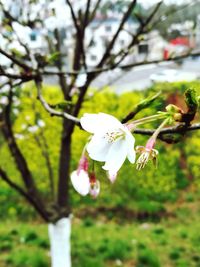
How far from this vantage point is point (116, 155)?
0.88 m

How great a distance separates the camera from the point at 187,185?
7715mm

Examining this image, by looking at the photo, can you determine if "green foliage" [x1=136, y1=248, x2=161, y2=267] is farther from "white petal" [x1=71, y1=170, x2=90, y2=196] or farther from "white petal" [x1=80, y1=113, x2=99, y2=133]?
"white petal" [x1=80, y1=113, x2=99, y2=133]

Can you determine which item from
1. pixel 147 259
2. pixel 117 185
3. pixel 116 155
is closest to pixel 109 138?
pixel 116 155

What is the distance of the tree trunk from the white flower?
2.70m

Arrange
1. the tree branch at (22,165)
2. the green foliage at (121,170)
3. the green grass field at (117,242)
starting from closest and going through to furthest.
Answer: the tree branch at (22,165) < the green grass field at (117,242) < the green foliage at (121,170)

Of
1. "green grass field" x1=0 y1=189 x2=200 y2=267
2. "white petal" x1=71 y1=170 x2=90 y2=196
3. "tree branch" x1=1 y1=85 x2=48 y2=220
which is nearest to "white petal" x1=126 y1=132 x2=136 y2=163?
"white petal" x1=71 y1=170 x2=90 y2=196

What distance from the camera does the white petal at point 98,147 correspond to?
90 cm

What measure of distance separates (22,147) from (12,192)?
641 mm

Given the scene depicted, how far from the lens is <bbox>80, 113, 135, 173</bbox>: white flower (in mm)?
867

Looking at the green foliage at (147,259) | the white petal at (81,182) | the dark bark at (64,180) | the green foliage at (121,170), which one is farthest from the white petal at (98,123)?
the green foliage at (121,170)

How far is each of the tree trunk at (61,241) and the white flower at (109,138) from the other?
2705 millimetres

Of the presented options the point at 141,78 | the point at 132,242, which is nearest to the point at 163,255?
the point at 132,242

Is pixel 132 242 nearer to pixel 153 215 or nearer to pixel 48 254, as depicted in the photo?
pixel 48 254

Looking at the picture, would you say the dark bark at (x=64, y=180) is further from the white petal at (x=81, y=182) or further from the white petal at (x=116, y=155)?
the white petal at (x=116, y=155)
